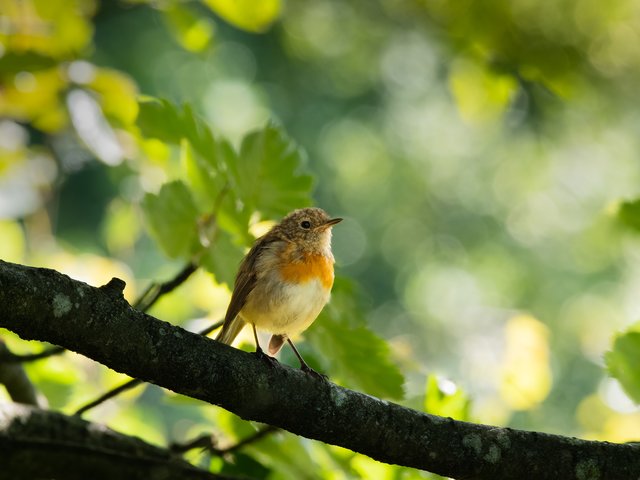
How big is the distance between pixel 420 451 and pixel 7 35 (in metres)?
2.09

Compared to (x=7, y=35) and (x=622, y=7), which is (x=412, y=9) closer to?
(x=622, y=7)

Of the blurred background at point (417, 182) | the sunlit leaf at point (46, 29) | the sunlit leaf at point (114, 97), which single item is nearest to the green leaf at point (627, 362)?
the sunlit leaf at point (114, 97)

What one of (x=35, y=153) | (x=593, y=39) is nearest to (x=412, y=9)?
(x=593, y=39)

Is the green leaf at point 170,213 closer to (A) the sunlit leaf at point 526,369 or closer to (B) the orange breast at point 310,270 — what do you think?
(B) the orange breast at point 310,270

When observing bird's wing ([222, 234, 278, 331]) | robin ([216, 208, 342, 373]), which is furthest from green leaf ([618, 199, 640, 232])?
bird's wing ([222, 234, 278, 331])

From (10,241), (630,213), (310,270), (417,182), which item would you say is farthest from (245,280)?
(417,182)

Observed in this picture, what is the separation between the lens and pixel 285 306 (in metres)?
3.32

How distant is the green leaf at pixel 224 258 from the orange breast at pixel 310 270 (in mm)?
982

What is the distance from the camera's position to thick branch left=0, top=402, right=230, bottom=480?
229 centimetres

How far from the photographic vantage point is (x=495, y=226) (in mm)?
15703

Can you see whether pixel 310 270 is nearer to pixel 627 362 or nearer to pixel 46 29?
pixel 46 29

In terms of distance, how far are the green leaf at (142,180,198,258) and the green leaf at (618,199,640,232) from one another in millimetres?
1202

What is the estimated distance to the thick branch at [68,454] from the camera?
229 cm

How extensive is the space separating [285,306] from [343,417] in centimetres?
122
